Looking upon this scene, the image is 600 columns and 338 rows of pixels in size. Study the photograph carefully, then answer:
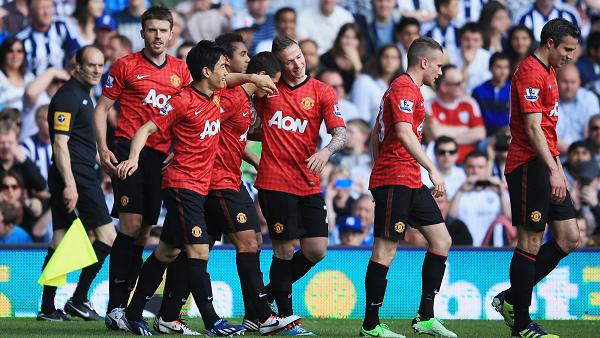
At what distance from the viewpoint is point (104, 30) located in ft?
46.7

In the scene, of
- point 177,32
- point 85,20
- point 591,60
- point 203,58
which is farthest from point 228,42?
point 591,60

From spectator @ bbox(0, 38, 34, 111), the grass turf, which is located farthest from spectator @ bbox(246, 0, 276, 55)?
the grass turf

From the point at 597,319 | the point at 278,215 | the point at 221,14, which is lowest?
the point at 597,319

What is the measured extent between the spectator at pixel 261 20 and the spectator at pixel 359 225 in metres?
2.79

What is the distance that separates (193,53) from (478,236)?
6.21 metres

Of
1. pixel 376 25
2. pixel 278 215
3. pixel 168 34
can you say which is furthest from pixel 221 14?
pixel 278 215

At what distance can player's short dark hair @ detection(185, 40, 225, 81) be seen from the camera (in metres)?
8.37

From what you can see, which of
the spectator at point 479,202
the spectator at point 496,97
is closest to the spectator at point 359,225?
the spectator at point 479,202

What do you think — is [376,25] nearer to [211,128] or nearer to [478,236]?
[478,236]

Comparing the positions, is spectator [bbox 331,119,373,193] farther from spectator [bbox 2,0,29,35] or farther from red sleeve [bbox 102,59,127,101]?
red sleeve [bbox 102,59,127,101]

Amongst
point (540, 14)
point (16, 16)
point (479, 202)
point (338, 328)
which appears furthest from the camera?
point (540, 14)

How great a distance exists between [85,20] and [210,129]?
6.55m

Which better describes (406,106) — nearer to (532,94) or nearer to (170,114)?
(532,94)

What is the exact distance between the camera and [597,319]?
11531 mm
